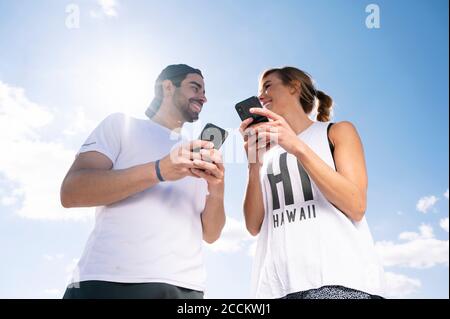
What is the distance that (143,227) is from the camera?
107 inches

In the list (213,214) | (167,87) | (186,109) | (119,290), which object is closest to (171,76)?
(167,87)

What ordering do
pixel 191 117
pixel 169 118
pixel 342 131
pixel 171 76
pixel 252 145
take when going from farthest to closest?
pixel 171 76
pixel 191 117
pixel 169 118
pixel 252 145
pixel 342 131

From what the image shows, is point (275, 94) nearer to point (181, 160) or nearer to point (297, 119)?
point (297, 119)

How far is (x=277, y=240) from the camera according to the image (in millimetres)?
2686

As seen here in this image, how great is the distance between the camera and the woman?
2.43 metres

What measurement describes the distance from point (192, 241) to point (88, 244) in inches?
27.5

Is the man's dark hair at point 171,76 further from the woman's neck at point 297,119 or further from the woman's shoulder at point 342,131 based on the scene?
the woman's shoulder at point 342,131

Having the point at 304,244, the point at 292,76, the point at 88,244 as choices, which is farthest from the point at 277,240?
the point at 292,76

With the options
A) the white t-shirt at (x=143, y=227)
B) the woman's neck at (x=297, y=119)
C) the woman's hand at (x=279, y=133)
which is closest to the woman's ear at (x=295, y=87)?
the woman's neck at (x=297, y=119)

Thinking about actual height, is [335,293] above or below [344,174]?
below

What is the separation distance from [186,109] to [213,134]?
1106 mm

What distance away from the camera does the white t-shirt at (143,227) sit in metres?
2.54

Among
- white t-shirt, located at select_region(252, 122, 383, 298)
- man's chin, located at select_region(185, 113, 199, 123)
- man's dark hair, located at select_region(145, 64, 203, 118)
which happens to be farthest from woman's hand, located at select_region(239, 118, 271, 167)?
man's dark hair, located at select_region(145, 64, 203, 118)
